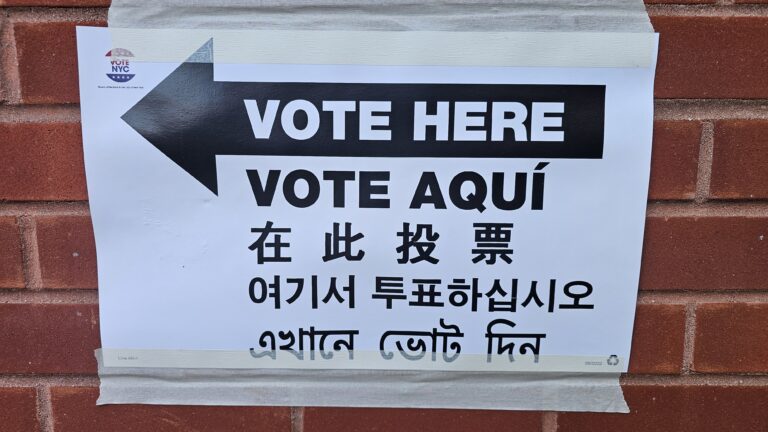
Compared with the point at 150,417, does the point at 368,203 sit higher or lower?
higher

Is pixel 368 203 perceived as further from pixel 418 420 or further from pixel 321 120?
pixel 418 420

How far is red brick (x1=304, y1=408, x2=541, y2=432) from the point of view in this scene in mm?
977

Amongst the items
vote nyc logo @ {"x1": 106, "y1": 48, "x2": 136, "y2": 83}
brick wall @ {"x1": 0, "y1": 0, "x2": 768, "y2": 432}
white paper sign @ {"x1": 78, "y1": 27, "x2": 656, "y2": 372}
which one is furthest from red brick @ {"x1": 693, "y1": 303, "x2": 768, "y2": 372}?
vote nyc logo @ {"x1": 106, "y1": 48, "x2": 136, "y2": 83}

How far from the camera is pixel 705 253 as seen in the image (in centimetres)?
92

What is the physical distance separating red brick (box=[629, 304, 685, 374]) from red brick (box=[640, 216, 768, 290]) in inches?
1.6

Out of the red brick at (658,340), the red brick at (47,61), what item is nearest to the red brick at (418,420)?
the red brick at (658,340)

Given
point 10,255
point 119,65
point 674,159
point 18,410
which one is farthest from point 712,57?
point 18,410

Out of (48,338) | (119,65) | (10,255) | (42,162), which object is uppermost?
(119,65)

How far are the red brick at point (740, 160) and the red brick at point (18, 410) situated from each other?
3.57ft

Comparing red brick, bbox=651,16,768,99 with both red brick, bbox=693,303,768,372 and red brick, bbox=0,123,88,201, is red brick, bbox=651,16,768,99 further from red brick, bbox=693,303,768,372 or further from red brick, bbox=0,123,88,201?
red brick, bbox=0,123,88,201

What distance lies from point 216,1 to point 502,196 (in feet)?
1.59

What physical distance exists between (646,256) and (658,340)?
0.45ft

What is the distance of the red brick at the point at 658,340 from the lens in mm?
945

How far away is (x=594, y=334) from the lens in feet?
3.09
